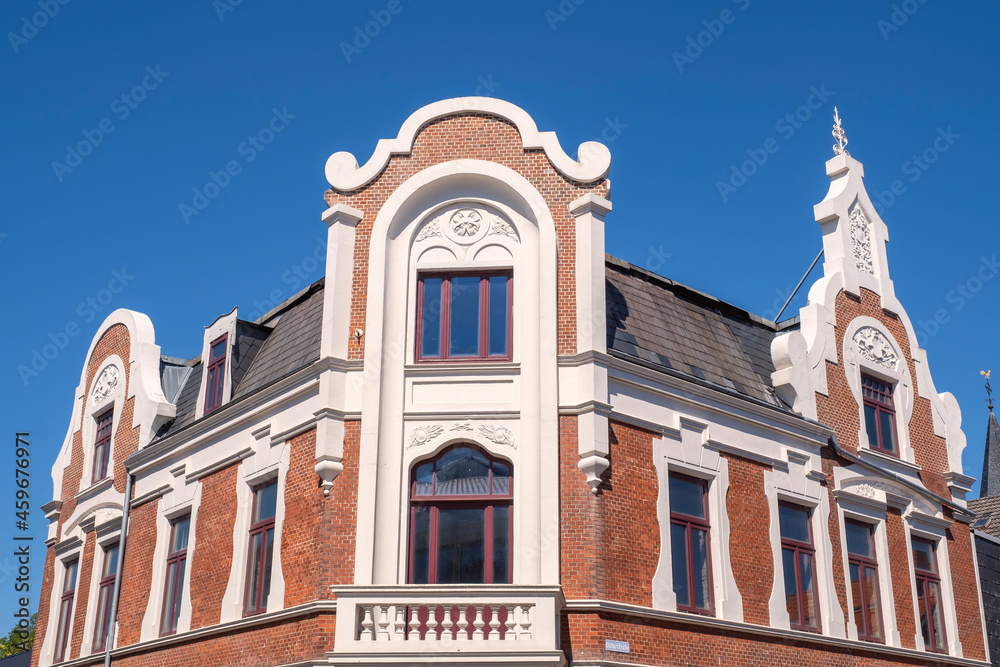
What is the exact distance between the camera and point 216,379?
2320cm

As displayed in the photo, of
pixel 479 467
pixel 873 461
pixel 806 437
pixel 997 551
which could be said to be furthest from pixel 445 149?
pixel 997 551

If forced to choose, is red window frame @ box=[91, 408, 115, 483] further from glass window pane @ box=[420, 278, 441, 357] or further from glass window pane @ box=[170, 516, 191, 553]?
glass window pane @ box=[420, 278, 441, 357]

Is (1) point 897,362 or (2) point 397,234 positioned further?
(1) point 897,362

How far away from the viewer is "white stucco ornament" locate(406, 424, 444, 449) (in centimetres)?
1794

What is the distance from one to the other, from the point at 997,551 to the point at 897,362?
5092 mm

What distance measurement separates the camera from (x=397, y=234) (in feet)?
63.9

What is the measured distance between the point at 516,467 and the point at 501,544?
49.2 inches

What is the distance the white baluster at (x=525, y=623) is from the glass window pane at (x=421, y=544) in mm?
1837

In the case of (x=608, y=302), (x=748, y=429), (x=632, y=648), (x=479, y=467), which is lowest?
(x=632, y=648)

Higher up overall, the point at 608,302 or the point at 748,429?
the point at 608,302

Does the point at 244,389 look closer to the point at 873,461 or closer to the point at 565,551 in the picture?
the point at 565,551

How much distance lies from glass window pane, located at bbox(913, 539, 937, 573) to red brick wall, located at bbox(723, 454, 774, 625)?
493cm

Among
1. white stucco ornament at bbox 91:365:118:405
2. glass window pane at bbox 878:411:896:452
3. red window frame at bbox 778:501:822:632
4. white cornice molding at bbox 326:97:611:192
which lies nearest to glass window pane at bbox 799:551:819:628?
red window frame at bbox 778:501:822:632

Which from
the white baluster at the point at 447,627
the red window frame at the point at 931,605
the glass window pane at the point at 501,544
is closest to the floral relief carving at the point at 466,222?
the glass window pane at the point at 501,544
